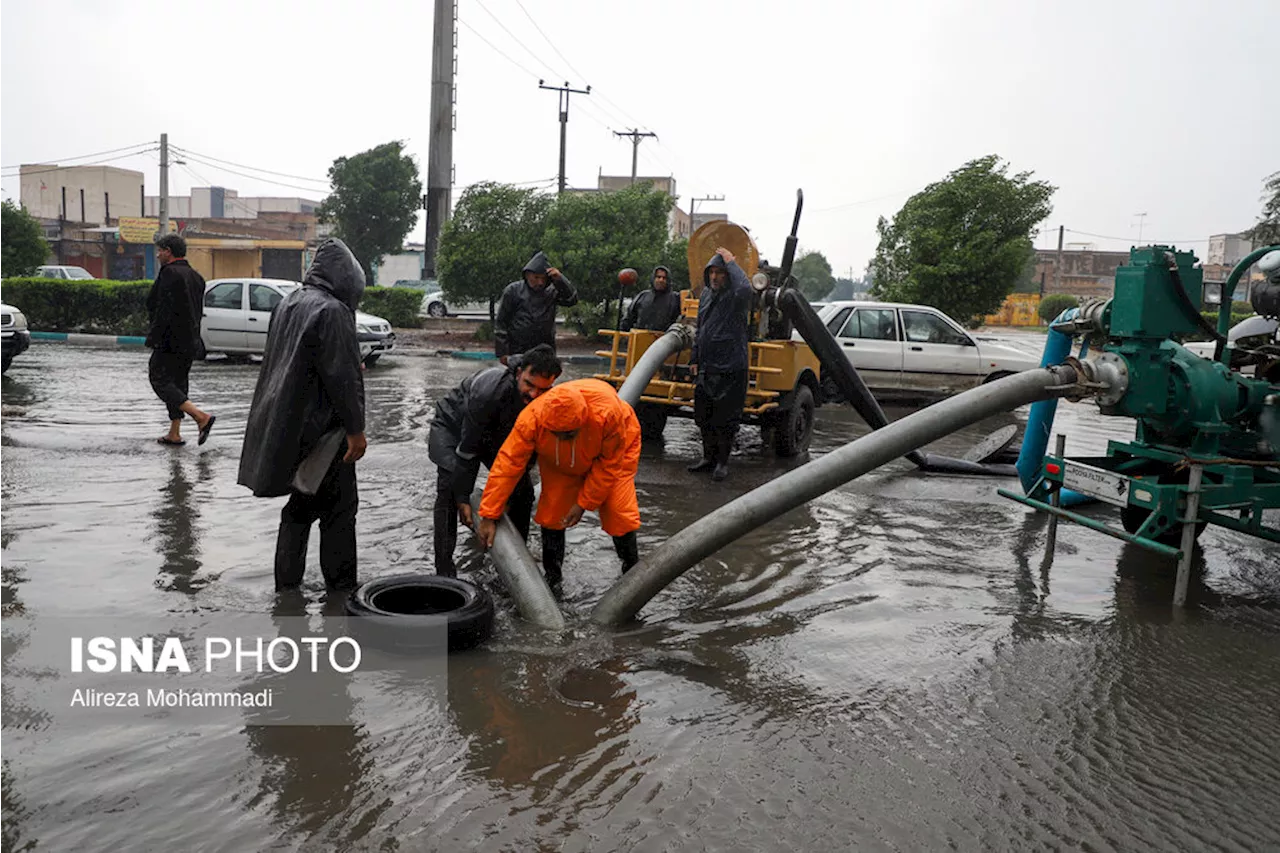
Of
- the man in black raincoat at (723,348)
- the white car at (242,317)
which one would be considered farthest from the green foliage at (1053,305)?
the man in black raincoat at (723,348)

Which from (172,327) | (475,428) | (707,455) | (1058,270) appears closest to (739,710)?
(475,428)

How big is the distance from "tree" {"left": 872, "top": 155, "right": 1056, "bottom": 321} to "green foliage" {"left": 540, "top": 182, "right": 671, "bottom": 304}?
5.09 m

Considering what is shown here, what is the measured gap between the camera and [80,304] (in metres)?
21.4

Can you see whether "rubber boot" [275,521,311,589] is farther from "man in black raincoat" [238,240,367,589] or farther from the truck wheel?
the truck wheel

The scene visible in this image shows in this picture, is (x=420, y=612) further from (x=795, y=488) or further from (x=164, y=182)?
(x=164, y=182)

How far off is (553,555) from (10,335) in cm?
1094

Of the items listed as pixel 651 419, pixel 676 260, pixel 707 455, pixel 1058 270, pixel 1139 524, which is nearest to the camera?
pixel 1139 524

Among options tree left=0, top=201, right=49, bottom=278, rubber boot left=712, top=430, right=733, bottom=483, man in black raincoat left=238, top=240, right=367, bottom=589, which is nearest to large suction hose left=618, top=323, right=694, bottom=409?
rubber boot left=712, top=430, right=733, bottom=483

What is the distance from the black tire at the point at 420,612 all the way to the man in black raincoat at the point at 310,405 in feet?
1.68

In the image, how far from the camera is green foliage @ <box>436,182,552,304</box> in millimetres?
21141

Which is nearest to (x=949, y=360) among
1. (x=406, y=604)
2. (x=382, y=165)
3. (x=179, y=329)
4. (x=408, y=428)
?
(x=408, y=428)

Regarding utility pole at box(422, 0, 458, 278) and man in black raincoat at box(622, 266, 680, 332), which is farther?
utility pole at box(422, 0, 458, 278)

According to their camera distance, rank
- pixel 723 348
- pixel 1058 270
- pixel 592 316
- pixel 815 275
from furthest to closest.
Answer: pixel 815 275, pixel 1058 270, pixel 592 316, pixel 723 348

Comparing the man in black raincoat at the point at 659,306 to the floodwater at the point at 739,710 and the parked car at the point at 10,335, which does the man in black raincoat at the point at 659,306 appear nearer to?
the floodwater at the point at 739,710
